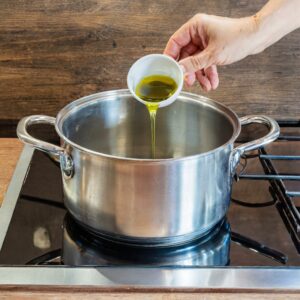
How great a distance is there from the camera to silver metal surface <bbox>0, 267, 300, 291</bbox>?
751mm

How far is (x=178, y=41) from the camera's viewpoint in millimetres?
1087

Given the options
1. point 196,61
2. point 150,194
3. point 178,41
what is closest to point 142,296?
point 150,194

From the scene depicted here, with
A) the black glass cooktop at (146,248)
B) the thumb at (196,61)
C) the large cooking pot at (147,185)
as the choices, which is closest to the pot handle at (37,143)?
the large cooking pot at (147,185)

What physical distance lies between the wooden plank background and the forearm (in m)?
0.30

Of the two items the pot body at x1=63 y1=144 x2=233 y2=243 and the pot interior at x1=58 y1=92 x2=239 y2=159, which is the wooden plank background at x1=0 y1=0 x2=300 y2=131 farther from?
the pot body at x1=63 y1=144 x2=233 y2=243

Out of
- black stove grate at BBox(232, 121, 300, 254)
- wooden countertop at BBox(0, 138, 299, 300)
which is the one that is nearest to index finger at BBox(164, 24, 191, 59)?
black stove grate at BBox(232, 121, 300, 254)

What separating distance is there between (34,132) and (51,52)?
0.21 m

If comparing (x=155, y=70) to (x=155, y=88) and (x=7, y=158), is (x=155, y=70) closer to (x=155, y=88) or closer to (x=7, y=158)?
(x=155, y=88)

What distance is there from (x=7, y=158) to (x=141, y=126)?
0.99 ft

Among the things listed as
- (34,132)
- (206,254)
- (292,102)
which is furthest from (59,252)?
(292,102)

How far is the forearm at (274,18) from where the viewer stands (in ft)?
3.05

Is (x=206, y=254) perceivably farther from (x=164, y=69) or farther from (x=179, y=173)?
(x=164, y=69)

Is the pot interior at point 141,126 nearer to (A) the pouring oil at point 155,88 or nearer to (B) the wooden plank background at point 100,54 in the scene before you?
(A) the pouring oil at point 155,88

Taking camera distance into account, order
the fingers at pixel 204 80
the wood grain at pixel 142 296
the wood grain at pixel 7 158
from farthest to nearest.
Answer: the fingers at pixel 204 80
the wood grain at pixel 7 158
the wood grain at pixel 142 296
